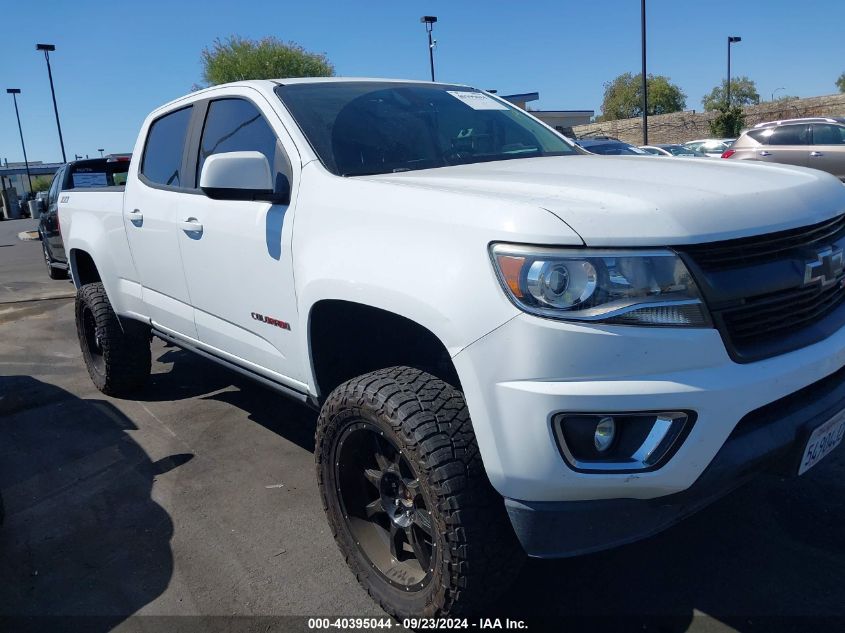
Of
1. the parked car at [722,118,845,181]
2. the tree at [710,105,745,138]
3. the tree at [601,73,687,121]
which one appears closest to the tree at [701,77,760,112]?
the tree at [601,73,687,121]

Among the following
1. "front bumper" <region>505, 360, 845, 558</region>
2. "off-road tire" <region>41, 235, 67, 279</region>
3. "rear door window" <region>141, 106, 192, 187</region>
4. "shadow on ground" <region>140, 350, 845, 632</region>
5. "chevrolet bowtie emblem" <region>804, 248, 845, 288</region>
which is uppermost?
"rear door window" <region>141, 106, 192, 187</region>

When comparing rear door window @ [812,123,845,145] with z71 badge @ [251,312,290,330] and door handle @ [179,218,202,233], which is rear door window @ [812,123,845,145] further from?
z71 badge @ [251,312,290,330]

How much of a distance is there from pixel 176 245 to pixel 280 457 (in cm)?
128

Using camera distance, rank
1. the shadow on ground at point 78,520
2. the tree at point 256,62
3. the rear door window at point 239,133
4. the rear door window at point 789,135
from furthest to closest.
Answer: the tree at point 256,62, the rear door window at point 789,135, the rear door window at point 239,133, the shadow on ground at point 78,520

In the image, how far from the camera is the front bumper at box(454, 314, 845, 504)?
1868mm

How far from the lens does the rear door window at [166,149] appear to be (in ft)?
12.8

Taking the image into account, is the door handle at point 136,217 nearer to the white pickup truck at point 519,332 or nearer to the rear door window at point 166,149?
the rear door window at point 166,149

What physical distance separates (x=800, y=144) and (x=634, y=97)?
2806 inches

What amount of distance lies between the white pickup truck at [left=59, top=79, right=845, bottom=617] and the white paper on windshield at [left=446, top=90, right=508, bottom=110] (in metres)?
0.61

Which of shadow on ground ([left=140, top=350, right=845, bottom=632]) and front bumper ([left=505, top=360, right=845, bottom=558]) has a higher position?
front bumper ([left=505, top=360, right=845, bottom=558])

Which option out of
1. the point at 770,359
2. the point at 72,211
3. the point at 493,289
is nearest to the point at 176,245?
the point at 72,211

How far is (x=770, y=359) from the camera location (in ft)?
6.66

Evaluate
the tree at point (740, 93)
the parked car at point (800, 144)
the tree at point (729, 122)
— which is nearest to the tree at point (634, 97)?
the tree at point (740, 93)

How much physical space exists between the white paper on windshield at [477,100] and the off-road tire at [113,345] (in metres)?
2.59
